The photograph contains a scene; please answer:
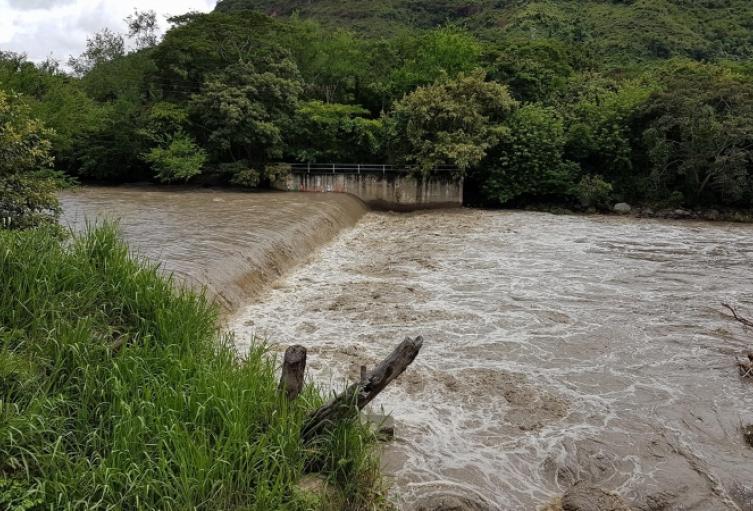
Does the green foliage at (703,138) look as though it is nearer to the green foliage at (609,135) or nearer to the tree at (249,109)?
the green foliage at (609,135)

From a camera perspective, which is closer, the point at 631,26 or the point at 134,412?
the point at 134,412

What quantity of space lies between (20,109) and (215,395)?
624cm

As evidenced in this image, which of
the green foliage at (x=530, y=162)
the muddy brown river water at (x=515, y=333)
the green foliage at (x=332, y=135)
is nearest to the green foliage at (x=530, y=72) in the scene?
the green foliage at (x=530, y=162)

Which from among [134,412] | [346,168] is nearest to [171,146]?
[346,168]

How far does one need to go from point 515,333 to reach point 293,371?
17.4 ft

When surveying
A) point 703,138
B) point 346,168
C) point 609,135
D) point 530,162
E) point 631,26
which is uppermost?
point 631,26

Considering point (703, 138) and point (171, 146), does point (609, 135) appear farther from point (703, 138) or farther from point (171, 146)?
point (171, 146)

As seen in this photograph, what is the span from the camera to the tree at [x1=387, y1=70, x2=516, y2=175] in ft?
71.8

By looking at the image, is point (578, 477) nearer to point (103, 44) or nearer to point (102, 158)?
point (102, 158)

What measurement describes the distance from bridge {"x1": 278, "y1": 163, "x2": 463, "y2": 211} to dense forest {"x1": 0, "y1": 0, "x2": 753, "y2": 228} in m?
0.62

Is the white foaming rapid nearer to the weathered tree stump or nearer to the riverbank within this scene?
the riverbank

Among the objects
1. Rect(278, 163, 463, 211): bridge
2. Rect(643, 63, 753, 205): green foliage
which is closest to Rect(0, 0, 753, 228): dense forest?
Rect(643, 63, 753, 205): green foliage

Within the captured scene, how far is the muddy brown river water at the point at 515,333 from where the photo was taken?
5070 millimetres

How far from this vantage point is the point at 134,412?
398 cm
